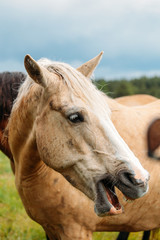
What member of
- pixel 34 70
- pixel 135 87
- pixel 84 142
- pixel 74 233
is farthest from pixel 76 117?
pixel 135 87

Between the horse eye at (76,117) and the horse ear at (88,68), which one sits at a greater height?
the horse ear at (88,68)

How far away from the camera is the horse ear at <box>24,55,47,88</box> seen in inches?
80.4

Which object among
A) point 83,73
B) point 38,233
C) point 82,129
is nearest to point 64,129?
point 82,129

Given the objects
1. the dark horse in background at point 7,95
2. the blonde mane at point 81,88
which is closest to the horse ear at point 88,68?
the blonde mane at point 81,88

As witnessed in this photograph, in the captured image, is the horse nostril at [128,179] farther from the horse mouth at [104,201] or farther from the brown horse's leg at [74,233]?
the brown horse's leg at [74,233]

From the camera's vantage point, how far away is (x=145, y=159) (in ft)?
9.48

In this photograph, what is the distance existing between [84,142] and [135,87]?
82.3 feet

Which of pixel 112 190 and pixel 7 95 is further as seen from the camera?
pixel 7 95

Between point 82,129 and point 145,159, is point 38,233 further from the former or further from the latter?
point 82,129

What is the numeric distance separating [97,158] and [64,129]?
320mm

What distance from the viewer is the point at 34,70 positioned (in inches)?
82.4

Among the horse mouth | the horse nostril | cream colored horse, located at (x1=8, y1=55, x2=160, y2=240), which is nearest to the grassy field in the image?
cream colored horse, located at (x1=8, y1=55, x2=160, y2=240)

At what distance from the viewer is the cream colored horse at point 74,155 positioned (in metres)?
1.96

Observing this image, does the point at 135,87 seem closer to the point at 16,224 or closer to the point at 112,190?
the point at 16,224
